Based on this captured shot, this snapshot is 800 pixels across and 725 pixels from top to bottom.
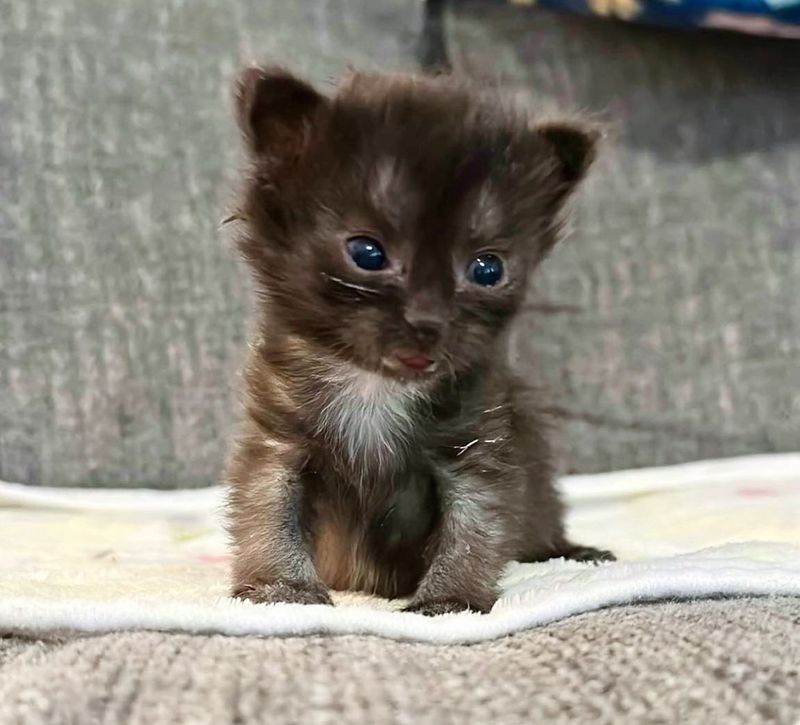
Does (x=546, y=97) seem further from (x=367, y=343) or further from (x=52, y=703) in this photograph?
(x=52, y=703)

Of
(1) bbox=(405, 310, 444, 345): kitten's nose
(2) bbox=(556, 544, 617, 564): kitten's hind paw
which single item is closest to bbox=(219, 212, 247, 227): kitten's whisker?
(1) bbox=(405, 310, 444, 345): kitten's nose

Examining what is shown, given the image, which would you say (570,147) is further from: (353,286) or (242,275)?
(242,275)

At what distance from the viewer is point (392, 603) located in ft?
4.34

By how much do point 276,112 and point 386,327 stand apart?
32 centimetres

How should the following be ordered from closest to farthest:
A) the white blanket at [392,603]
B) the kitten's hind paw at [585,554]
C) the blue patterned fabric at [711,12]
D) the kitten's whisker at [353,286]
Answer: the white blanket at [392,603] → the kitten's whisker at [353,286] → the kitten's hind paw at [585,554] → the blue patterned fabric at [711,12]

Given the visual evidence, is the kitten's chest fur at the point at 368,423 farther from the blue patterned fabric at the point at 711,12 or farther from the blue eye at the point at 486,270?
the blue patterned fabric at the point at 711,12

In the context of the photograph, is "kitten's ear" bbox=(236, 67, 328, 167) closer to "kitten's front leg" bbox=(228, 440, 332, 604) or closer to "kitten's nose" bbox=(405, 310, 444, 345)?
"kitten's nose" bbox=(405, 310, 444, 345)

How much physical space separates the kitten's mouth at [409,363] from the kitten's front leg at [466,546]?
0.66 feet

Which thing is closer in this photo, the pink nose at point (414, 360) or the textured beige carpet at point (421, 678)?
the textured beige carpet at point (421, 678)

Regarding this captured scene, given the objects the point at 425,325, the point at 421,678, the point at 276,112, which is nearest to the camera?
the point at 421,678

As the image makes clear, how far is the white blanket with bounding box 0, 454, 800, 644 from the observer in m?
1.06

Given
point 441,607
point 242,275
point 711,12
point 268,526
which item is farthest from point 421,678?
point 711,12

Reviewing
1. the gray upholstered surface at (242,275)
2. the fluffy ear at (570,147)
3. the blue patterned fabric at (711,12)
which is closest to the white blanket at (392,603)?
the gray upholstered surface at (242,275)

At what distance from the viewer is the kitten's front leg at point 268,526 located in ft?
4.09
